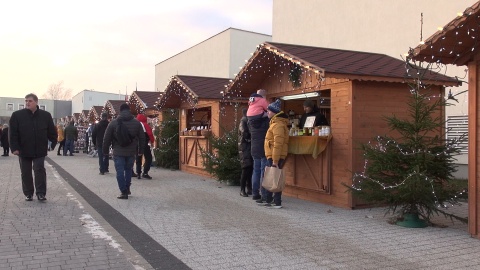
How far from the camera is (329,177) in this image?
8594mm

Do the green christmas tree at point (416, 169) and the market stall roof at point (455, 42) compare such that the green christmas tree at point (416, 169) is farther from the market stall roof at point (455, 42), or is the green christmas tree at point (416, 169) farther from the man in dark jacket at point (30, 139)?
the man in dark jacket at point (30, 139)

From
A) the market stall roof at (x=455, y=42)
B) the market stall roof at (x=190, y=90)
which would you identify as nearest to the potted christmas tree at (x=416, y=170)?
the market stall roof at (x=455, y=42)

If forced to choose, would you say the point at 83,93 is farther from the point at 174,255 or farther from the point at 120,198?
the point at 174,255

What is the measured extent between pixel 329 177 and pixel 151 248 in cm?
408

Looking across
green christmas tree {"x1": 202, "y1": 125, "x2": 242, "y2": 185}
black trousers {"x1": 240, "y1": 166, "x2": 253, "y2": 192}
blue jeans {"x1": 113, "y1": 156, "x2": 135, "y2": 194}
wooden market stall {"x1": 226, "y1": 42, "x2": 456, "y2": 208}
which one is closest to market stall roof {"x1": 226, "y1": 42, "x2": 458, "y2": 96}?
wooden market stall {"x1": 226, "y1": 42, "x2": 456, "y2": 208}

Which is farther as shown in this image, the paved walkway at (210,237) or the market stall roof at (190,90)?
the market stall roof at (190,90)

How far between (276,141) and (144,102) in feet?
36.6

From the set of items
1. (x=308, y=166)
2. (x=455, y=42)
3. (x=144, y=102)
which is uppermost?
(x=455, y=42)

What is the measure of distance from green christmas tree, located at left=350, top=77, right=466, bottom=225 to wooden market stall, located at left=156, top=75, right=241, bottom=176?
18.0 feet

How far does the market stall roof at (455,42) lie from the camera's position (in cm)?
549

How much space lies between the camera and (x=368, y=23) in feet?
58.0

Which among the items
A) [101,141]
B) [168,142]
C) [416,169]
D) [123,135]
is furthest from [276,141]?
[168,142]

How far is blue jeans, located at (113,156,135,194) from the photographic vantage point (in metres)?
9.09

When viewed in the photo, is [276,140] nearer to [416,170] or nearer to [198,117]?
[416,170]
